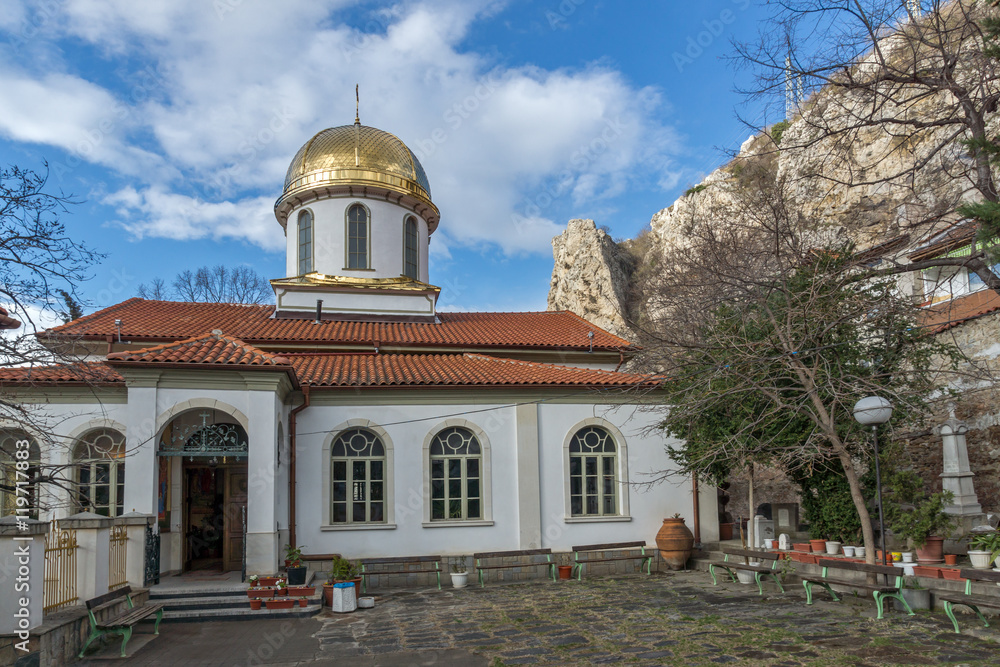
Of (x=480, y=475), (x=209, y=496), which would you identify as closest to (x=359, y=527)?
(x=480, y=475)

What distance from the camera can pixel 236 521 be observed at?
13742 mm

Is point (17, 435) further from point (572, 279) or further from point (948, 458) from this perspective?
point (572, 279)

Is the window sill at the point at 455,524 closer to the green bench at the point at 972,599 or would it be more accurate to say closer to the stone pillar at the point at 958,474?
the green bench at the point at 972,599

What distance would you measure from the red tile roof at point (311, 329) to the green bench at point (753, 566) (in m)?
6.56

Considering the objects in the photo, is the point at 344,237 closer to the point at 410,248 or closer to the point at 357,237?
the point at 357,237

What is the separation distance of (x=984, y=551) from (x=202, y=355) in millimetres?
12491

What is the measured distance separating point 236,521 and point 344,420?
2813 mm

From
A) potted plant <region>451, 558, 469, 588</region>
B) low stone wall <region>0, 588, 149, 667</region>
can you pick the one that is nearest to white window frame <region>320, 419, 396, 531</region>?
potted plant <region>451, 558, 469, 588</region>

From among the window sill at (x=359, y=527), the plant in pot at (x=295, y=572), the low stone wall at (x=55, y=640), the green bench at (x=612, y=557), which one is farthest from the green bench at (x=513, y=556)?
the low stone wall at (x=55, y=640)

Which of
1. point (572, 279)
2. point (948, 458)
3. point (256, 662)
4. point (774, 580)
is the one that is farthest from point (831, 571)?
point (572, 279)

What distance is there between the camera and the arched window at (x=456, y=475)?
14297mm

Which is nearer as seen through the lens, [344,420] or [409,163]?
[344,420]

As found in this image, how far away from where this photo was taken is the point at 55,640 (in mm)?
7438

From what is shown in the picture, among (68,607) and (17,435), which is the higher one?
(17,435)
